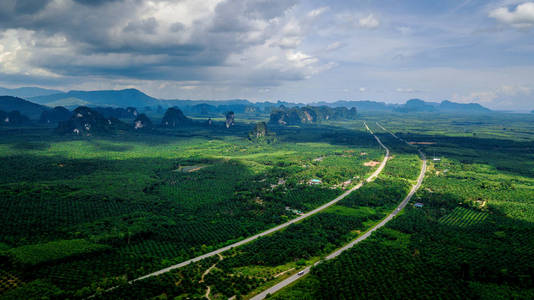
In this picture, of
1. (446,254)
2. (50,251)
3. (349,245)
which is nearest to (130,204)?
(50,251)

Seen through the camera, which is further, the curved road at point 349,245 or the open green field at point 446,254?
the curved road at point 349,245

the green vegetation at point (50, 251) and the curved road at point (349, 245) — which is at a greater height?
the green vegetation at point (50, 251)

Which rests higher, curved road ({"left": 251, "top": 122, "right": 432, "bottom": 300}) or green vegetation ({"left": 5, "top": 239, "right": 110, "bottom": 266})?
green vegetation ({"left": 5, "top": 239, "right": 110, "bottom": 266})

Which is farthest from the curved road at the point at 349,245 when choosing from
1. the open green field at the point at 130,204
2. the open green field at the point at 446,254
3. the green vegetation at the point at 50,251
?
the green vegetation at the point at 50,251

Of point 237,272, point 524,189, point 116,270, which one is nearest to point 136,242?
point 116,270

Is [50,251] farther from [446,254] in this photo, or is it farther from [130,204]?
[446,254]

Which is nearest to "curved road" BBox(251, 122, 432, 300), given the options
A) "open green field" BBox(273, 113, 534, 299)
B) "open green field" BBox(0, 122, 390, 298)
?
"open green field" BBox(273, 113, 534, 299)

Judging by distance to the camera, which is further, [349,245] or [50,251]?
[349,245]

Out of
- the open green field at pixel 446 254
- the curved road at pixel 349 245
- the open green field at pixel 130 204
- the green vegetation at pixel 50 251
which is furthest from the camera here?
the open green field at pixel 130 204

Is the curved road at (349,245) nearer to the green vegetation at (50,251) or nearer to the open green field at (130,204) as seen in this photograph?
the open green field at (130,204)

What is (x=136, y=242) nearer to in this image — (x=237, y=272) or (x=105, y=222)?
(x=105, y=222)

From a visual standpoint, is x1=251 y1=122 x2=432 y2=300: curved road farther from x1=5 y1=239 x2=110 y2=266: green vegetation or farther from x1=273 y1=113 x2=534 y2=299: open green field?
x1=5 y1=239 x2=110 y2=266: green vegetation
